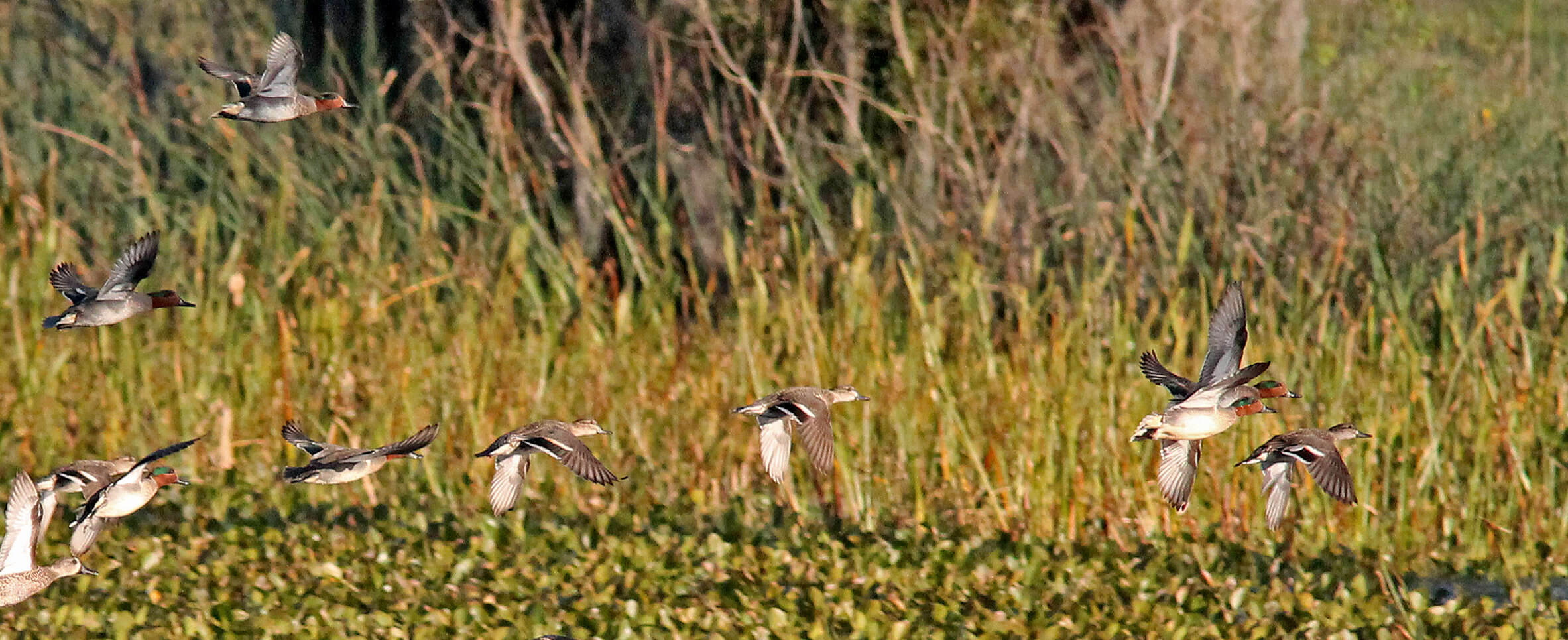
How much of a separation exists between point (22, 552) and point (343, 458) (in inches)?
Answer: 22.2

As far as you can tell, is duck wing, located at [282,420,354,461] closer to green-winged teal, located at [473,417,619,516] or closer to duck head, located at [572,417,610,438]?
green-winged teal, located at [473,417,619,516]

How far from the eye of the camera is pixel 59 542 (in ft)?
17.9

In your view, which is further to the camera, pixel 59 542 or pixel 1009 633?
pixel 59 542

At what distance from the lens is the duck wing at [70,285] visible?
3.19 m

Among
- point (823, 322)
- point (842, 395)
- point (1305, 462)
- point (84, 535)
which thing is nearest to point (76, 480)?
point (84, 535)

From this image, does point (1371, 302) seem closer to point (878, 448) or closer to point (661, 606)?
point (878, 448)

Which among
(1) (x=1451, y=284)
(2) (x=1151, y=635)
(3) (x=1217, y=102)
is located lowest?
(2) (x=1151, y=635)

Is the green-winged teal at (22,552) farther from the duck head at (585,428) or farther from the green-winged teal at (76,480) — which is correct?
the duck head at (585,428)

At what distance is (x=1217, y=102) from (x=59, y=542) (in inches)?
191

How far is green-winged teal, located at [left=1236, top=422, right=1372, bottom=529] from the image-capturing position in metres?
2.92

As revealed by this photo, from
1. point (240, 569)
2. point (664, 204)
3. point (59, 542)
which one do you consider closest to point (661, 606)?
point (240, 569)

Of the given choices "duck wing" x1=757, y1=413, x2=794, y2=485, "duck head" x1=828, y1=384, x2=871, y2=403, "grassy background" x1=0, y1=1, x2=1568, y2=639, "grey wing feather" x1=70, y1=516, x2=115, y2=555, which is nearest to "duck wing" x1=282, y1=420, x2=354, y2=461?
"grey wing feather" x1=70, y1=516, x2=115, y2=555

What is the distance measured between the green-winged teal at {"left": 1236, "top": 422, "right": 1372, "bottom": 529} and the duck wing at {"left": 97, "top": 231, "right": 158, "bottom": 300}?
1761 millimetres

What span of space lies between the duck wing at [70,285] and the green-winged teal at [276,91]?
366mm
